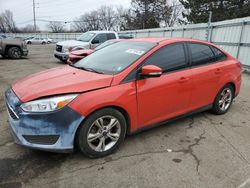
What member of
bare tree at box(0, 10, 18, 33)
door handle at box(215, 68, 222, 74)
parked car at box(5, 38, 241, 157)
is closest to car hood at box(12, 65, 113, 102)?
parked car at box(5, 38, 241, 157)

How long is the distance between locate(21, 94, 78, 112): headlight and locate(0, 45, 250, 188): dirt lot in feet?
2.44

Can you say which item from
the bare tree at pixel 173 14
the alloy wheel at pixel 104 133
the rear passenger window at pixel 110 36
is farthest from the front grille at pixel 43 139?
the bare tree at pixel 173 14

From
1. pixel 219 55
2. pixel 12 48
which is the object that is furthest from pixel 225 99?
pixel 12 48

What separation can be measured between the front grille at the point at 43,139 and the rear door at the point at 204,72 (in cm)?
244

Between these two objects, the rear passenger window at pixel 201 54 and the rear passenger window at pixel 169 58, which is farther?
the rear passenger window at pixel 201 54

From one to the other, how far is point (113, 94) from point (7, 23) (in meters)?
111

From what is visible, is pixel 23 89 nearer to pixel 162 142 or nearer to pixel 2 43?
pixel 162 142

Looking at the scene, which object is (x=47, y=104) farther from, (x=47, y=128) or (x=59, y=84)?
(x=59, y=84)

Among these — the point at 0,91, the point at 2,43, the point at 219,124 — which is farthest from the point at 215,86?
the point at 2,43

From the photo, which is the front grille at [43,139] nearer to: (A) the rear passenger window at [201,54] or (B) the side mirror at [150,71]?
(B) the side mirror at [150,71]

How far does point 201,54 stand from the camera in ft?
15.0

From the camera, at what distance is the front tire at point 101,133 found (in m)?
3.13

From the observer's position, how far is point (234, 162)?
333 cm

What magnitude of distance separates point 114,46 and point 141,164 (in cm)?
222
